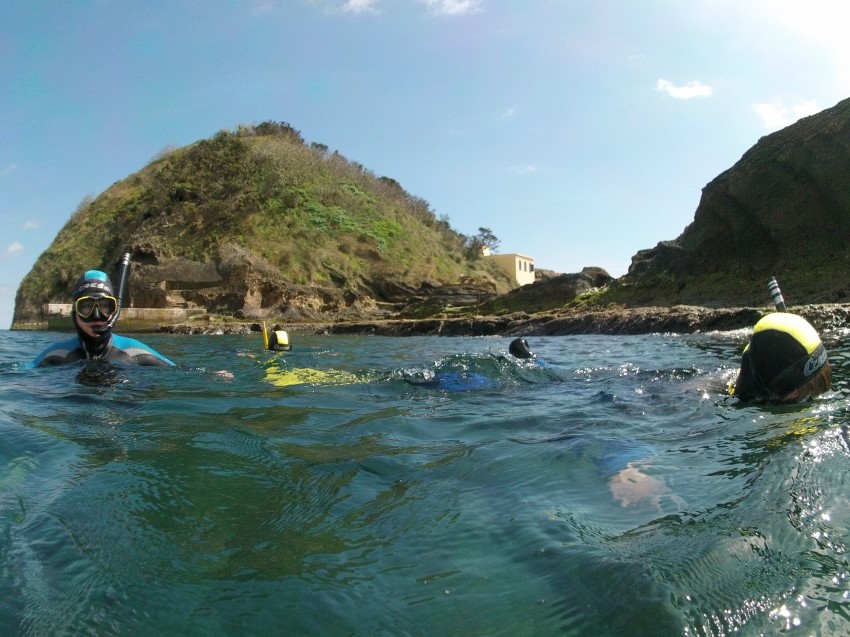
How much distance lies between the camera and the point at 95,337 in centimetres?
601

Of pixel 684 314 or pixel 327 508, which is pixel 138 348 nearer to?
pixel 327 508

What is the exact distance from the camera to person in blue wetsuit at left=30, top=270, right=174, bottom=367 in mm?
5773

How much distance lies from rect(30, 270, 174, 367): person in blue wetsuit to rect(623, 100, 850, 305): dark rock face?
43.1 feet

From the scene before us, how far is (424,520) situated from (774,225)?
17049 millimetres

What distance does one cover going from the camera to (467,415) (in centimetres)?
452

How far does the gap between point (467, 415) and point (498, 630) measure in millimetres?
2977

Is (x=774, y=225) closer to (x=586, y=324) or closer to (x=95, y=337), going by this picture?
(x=586, y=324)

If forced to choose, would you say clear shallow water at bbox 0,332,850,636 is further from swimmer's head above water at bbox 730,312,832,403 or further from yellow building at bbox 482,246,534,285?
yellow building at bbox 482,246,534,285

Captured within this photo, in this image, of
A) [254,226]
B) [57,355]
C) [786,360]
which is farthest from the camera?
[254,226]

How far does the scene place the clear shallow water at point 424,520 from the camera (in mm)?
1612

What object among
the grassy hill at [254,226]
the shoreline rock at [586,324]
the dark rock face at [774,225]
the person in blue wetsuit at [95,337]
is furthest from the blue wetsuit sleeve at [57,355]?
the grassy hill at [254,226]

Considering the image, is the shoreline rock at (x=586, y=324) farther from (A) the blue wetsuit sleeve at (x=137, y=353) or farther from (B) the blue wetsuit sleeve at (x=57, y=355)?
(B) the blue wetsuit sleeve at (x=57, y=355)

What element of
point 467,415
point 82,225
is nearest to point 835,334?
point 467,415

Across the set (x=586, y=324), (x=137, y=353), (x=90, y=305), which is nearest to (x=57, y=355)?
(x=137, y=353)
